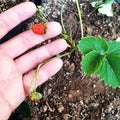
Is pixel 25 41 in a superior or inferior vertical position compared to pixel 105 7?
superior

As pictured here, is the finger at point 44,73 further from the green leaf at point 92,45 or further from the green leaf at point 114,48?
the green leaf at point 114,48

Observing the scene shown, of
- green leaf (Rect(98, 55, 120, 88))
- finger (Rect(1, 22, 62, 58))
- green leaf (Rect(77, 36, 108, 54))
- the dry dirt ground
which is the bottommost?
the dry dirt ground

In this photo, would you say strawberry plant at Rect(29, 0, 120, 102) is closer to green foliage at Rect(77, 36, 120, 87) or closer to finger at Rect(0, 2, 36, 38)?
green foliage at Rect(77, 36, 120, 87)

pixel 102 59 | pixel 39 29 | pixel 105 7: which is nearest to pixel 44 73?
pixel 39 29

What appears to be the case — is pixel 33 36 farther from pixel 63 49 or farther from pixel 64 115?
pixel 64 115

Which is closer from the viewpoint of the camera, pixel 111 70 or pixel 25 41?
pixel 111 70

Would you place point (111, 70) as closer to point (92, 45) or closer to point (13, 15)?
point (92, 45)

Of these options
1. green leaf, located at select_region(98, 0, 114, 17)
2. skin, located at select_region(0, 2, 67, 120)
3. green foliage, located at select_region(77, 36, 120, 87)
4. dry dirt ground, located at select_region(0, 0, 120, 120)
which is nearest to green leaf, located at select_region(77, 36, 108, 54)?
green foliage, located at select_region(77, 36, 120, 87)

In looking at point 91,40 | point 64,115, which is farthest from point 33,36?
point 64,115
